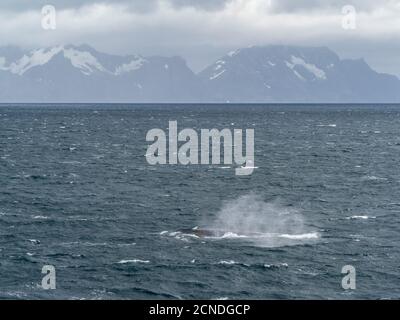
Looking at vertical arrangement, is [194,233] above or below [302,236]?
above

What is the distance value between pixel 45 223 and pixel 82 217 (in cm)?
585

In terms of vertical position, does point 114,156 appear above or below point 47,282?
above

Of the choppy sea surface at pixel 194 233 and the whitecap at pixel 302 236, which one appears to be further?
the whitecap at pixel 302 236

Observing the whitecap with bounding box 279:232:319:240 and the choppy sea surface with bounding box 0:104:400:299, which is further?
the whitecap with bounding box 279:232:319:240

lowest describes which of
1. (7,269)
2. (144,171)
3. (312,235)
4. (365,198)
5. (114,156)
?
(7,269)

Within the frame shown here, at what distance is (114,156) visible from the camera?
167 metres

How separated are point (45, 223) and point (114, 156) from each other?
86074mm

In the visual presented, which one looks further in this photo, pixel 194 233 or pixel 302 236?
pixel 302 236

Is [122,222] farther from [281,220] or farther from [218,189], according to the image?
[218,189]

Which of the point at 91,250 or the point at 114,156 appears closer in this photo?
the point at 91,250
